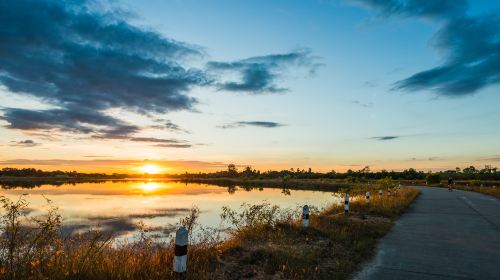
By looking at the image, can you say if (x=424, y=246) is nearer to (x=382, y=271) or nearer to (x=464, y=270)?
(x=464, y=270)

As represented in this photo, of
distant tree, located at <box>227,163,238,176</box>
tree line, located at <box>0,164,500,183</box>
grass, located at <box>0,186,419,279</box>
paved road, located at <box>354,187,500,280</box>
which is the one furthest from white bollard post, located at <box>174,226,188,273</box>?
distant tree, located at <box>227,163,238,176</box>

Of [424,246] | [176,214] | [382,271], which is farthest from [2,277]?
[176,214]

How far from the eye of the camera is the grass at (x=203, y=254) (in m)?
6.17

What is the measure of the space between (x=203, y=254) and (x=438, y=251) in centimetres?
601

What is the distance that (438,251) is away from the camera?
9617mm

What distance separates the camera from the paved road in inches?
297

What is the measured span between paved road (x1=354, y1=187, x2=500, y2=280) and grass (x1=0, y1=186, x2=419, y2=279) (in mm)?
543

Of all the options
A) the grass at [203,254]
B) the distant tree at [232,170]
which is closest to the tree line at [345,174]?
the distant tree at [232,170]

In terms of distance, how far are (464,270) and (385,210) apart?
1024 cm

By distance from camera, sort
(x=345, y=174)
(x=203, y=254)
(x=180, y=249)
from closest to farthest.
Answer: (x=180, y=249), (x=203, y=254), (x=345, y=174)

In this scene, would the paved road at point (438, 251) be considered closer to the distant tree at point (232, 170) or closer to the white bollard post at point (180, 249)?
the white bollard post at point (180, 249)

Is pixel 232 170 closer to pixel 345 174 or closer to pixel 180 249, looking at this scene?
pixel 345 174

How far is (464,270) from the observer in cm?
779

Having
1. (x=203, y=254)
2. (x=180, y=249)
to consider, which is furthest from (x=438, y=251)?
(x=180, y=249)
